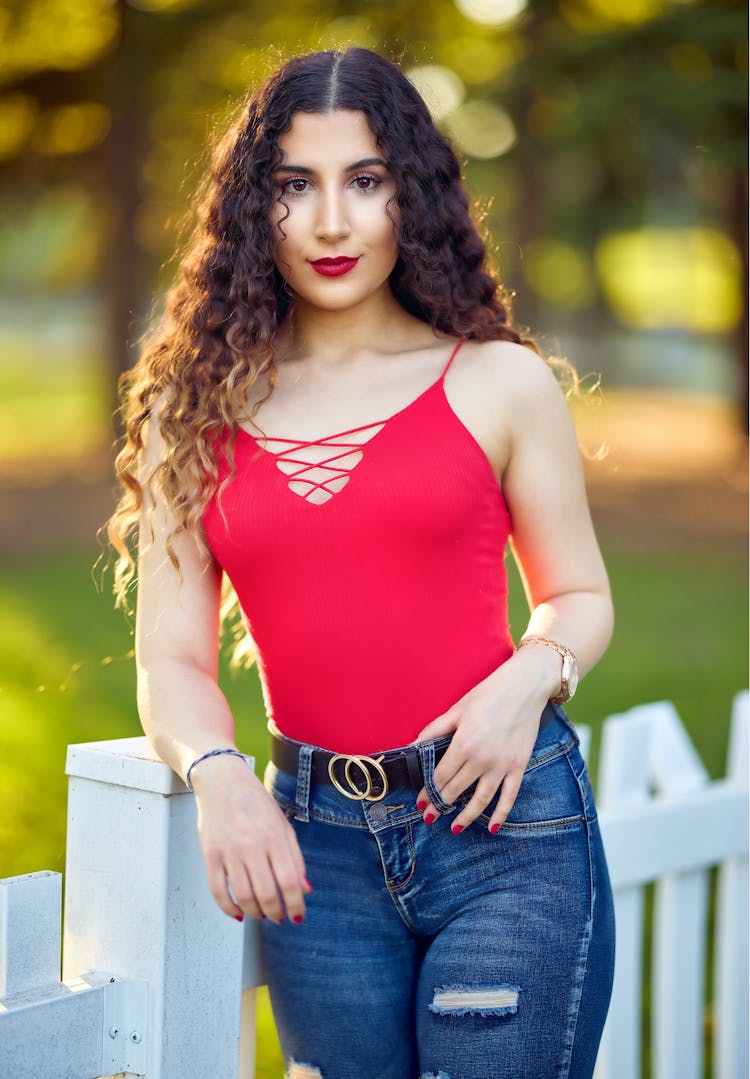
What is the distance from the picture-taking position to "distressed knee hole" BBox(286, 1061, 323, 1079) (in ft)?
6.62

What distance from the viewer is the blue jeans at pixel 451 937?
1891mm

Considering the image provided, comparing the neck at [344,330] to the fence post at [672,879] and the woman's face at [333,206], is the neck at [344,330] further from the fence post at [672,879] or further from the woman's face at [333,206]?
the fence post at [672,879]

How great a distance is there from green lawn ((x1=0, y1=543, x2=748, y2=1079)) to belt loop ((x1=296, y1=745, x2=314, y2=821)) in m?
2.00

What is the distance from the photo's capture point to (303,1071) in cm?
204

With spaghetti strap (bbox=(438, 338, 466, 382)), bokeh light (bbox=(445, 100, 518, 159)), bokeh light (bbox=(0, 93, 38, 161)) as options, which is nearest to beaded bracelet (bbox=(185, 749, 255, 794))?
spaghetti strap (bbox=(438, 338, 466, 382))

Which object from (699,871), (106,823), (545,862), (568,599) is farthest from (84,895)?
(699,871)

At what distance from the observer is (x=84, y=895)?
1901mm

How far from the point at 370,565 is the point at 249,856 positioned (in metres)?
0.47

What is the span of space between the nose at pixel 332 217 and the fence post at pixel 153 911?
836 millimetres

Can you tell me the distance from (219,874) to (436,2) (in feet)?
42.8

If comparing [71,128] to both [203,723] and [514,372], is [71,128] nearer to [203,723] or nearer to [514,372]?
[514,372]

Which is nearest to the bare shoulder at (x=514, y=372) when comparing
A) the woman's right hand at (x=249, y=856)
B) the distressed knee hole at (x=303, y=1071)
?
the woman's right hand at (x=249, y=856)

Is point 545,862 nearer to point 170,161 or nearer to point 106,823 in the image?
point 106,823

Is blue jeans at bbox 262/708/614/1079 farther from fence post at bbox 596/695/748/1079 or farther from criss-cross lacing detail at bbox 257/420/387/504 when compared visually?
fence post at bbox 596/695/748/1079
